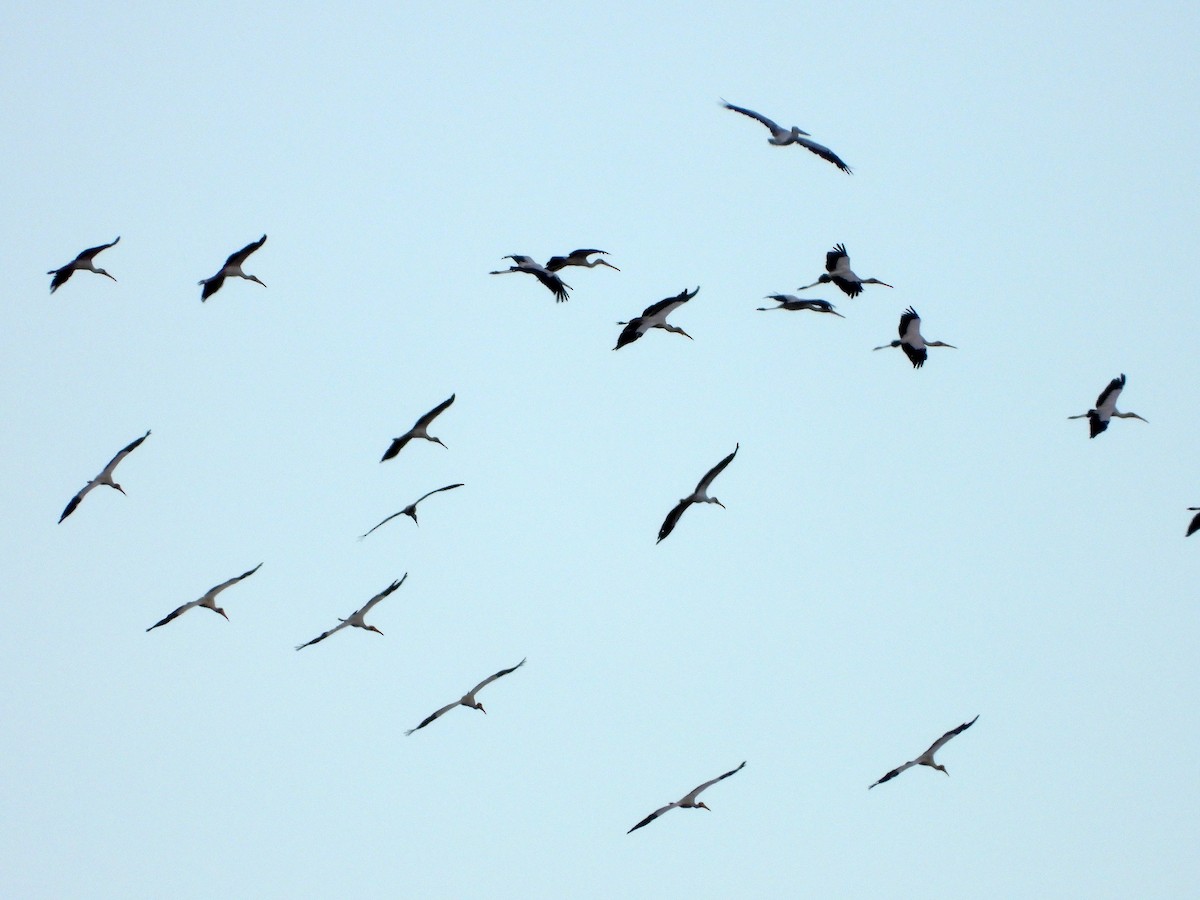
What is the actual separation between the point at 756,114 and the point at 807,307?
4.07 meters

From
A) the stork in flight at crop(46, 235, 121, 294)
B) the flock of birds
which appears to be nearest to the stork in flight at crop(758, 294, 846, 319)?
the flock of birds

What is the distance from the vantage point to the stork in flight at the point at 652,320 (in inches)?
1427

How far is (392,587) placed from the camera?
37.9 m

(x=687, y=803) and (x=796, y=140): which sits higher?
(x=796, y=140)

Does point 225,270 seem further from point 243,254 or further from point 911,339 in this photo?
point 911,339

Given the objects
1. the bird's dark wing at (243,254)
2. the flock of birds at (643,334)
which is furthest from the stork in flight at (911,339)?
the bird's dark wing at (243,254)

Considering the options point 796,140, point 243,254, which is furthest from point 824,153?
point 243,254

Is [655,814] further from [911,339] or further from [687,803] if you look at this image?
[911,339]

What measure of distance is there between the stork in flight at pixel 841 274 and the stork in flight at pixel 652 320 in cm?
385

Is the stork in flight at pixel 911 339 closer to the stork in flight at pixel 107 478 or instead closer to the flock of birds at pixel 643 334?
the flock of birds at pixel 643 334

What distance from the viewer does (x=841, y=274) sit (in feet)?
131

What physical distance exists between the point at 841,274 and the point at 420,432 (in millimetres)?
9138

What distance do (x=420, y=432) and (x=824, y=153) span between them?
9.98m

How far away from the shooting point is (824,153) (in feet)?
131
